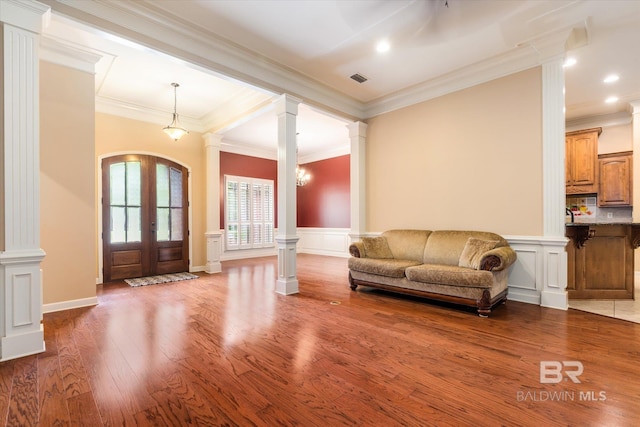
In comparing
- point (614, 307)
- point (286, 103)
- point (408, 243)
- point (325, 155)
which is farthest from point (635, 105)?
point (325, 155)

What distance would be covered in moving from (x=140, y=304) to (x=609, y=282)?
20.4ft

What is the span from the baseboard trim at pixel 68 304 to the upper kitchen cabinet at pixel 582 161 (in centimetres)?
841

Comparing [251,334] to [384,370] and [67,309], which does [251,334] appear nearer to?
[384,370]

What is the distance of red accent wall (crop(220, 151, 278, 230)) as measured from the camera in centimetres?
796

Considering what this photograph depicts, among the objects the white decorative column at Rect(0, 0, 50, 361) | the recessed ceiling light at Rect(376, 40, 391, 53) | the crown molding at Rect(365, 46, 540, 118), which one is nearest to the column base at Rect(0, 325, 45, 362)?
the white decorative column at Rect(0, 0, 50, 361)

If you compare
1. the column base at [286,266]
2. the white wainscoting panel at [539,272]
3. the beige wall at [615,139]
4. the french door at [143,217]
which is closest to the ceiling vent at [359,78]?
the column base at [286,266]

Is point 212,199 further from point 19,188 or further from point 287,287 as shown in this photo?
point 19,188

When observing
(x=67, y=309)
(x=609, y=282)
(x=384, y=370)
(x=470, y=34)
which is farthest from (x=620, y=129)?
(x=67, y=309)

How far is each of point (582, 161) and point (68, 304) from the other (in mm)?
8829

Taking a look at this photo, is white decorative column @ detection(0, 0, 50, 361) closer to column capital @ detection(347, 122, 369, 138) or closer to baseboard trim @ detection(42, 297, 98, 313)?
baseboard trim @ detection(42, 297, 98, 313)

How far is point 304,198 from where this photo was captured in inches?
390

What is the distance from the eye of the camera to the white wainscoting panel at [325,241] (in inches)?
338

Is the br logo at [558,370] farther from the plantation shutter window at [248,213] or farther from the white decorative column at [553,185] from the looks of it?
the plantation shutter window at [248,213]

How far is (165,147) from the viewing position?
6016 millimetres
